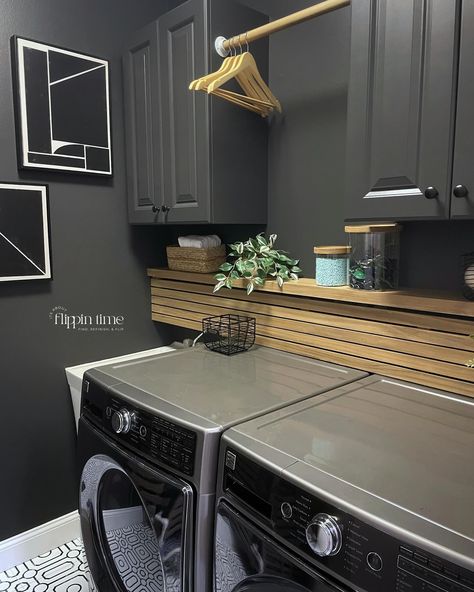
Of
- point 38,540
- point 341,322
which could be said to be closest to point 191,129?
point 341,322

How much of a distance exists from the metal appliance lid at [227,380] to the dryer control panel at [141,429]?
0.05 metres

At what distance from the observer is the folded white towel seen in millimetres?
2003

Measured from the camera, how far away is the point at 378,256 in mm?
1454

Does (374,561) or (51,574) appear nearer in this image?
(374,561)

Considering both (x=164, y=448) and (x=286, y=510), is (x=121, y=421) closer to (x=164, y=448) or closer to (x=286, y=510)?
(x=164, y=448)

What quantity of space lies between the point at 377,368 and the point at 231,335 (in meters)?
0.60

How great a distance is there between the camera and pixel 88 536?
1475mm

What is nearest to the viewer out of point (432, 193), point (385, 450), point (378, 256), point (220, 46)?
point (385, 450)

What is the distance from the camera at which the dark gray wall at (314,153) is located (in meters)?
1.49

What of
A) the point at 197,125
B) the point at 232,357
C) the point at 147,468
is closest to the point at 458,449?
the point at 147,468

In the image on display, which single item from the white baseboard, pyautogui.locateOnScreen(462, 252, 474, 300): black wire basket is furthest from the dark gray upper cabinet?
the white baseboard

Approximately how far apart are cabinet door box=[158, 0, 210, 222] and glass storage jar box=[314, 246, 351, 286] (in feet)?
1.52

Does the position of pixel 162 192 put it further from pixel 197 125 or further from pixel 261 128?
pixel 261 128

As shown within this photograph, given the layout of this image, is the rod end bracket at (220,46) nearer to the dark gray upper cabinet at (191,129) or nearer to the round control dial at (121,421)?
the dark gray upper cabinet at (191,129)
